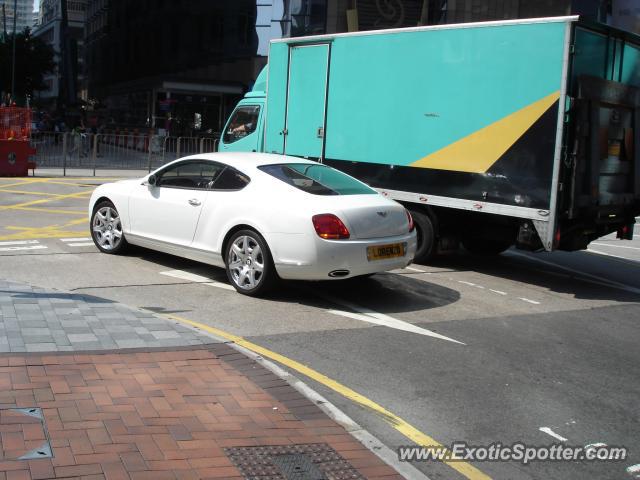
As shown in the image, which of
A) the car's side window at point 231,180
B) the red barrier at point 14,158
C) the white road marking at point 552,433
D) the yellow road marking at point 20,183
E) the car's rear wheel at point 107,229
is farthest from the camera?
the red barrier at point 14,158

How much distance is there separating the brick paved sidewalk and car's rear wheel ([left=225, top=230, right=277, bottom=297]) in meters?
1.98

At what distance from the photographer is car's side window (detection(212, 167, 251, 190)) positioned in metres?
8.30

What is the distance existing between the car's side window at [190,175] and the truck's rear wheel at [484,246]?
4.35 m

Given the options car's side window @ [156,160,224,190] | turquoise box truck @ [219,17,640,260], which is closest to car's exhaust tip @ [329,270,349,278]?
car's side window @ [156,160,224,190]

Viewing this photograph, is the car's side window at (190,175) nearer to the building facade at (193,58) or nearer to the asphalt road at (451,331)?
the asphalt road at (451,331)

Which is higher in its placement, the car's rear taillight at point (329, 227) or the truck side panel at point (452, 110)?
the truck side panel at point (452, 110)

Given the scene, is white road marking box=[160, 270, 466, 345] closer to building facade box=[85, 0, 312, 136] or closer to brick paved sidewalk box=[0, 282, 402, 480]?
brick paved sidewalk box=[0, 282, 402, 480]

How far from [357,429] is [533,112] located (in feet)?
18.1

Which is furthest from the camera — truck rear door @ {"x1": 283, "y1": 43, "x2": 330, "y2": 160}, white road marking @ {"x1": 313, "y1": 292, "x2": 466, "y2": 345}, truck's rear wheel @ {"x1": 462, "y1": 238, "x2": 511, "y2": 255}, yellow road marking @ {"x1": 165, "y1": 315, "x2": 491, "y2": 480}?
truck rear door @ {"x1": 283, "y1": 43, "x2": 330, "y2": 160}

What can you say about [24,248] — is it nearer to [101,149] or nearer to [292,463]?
[292,463]

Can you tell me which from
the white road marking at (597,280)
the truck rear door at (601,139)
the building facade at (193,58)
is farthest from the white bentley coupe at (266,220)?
the building facade at (193,58)

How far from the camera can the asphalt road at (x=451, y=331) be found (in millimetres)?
4930

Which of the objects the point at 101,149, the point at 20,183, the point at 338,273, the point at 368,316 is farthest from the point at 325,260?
the point at 101,149

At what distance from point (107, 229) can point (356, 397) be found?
18.4ft
